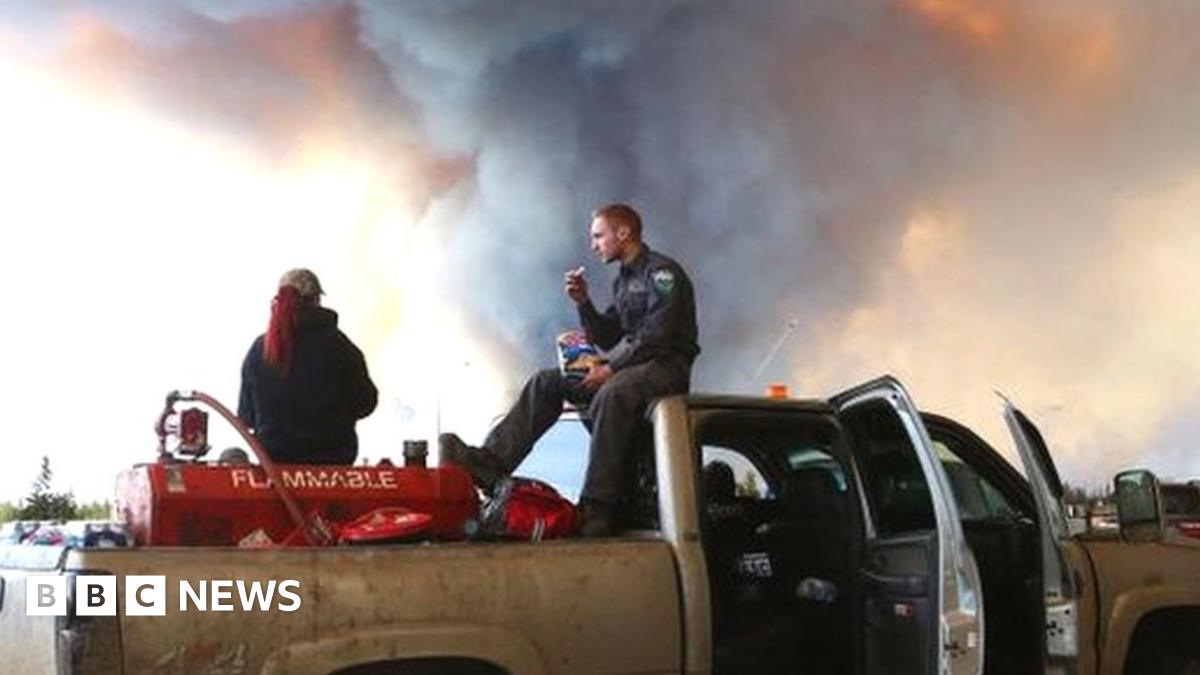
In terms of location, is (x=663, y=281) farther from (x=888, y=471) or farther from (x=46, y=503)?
(x=46, y=503)

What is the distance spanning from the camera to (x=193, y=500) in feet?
12.9

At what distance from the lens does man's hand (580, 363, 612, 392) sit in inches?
190

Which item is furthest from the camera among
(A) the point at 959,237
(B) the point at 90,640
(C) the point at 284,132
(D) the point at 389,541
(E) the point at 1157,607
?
(A) the point at 959,237

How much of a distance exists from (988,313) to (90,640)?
734 cm

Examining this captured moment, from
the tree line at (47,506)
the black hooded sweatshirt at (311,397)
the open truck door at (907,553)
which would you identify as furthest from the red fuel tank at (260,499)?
the tree line at (47,506)

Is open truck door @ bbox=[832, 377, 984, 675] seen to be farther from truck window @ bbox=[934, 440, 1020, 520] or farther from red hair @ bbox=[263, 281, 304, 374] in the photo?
red hair @ bbox=[263, 281, 304, 374]

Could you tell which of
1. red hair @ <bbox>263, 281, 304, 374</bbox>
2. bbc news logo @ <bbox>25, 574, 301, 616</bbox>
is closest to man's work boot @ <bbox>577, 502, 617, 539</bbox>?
bbc news logo @ <bbox>25, 574, 301, 616</bbox>

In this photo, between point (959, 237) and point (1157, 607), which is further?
point (959, 237)

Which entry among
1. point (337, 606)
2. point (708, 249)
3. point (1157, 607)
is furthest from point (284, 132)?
point (1157, 607)

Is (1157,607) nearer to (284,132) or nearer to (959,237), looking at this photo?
(959,237)

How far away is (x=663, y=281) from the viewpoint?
485 centimetres

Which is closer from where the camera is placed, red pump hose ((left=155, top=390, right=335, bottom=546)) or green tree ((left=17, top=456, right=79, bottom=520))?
red pump hose ((left=155, top=390, right=335, bottom=546))

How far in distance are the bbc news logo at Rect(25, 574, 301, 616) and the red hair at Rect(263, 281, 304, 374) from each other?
4.65ft

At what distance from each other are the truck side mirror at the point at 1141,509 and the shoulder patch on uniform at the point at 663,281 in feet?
6.12
